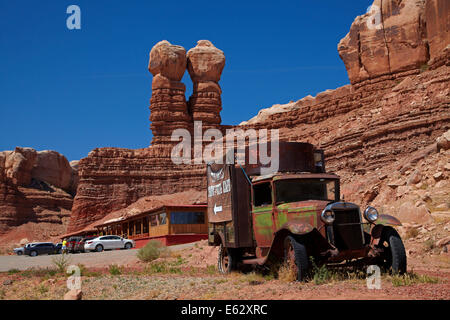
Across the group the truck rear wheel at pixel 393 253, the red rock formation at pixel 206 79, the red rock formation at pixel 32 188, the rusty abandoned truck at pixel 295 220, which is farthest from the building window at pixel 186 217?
the red rock formation at pixel 32 188

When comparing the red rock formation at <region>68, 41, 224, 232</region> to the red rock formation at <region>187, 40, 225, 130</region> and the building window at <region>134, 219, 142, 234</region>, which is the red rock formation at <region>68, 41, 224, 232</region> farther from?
the building window at <region>134, 219, 142, 234</region>

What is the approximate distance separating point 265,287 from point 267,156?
130 inches

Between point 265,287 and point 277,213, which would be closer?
point 265,287

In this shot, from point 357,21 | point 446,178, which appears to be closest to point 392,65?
point 357,21

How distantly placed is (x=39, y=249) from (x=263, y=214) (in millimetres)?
36082

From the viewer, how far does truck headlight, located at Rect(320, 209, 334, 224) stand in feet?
28.9

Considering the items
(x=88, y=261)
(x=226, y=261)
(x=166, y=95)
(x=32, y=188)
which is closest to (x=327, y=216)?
(x=226, y=261)

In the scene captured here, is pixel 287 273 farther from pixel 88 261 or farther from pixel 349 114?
pixel 349 114

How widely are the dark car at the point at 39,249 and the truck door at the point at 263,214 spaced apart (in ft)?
115

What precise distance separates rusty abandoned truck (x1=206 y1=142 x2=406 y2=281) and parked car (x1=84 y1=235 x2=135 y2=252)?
24333 mm

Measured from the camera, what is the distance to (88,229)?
174 ft
